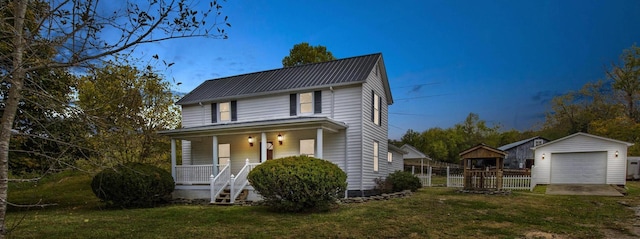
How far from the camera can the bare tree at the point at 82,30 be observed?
10.6ft

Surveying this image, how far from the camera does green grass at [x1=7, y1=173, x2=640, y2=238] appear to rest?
675 cm

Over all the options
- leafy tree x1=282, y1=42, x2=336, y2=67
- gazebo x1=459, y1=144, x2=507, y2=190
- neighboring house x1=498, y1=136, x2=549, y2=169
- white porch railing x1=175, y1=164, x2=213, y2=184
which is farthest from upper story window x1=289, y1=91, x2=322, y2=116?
neighboring house x1=498, y1=136, x2=549, y2=169

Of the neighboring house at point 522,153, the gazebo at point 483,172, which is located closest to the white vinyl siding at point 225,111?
the gazebo at point 483,172

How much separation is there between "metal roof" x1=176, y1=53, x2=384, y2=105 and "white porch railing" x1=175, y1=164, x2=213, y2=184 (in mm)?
3570

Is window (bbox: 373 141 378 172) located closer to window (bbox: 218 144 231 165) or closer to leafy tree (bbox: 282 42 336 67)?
window (bbox: 218 144 231 165)

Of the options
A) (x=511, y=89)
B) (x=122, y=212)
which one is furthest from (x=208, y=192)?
(x=511, y=89)

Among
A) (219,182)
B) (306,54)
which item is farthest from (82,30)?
(306,54)

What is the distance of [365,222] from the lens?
25.6ft

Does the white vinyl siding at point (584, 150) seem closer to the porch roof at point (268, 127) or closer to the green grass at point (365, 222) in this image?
the green grass at point (365, 222)

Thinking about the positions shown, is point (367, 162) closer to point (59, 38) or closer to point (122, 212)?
point (122, 212)

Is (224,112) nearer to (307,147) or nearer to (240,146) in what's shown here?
(240,146)

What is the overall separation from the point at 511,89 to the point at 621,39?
10.00 meters

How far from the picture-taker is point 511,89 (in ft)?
98.2

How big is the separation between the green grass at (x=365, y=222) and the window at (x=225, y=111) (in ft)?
20.6
